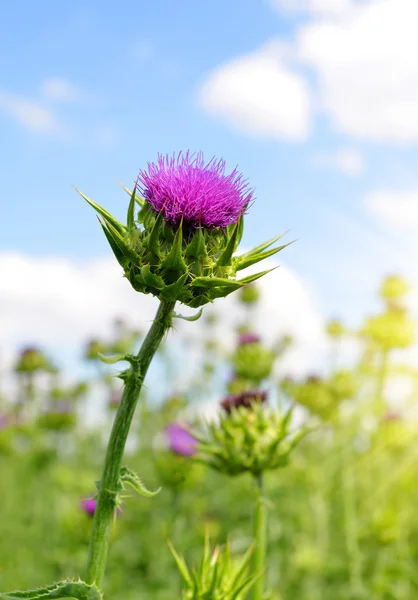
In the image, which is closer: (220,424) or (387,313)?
(220,424)

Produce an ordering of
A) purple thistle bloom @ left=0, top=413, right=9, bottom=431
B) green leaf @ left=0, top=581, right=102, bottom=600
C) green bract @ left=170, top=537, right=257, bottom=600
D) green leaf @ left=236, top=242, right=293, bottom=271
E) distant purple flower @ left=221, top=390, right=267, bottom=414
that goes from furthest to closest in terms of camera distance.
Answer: purple thistle bloom @ left=0, top=413, right=9, bottom=431, distant purple flower @ left=221, top=390, right=267, bottom=414, green bract @ left=170, top=537, right=257, bottom=600, green leaf @ left=236, top=242, right=293, bottom=271, green leaf @ left=0, top=581, right=102, bottom=600

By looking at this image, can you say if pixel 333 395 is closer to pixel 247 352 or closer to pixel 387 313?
pixel 247 352

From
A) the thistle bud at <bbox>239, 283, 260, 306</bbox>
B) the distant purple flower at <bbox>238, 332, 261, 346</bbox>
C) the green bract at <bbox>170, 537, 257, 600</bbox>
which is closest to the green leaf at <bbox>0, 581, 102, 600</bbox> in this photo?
the green bract at <bbox>170, 537, 257, 600</bbox>

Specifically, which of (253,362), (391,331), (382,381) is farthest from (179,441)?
(391,331)

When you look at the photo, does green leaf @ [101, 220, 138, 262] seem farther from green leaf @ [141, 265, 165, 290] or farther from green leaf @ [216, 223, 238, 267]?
green leaf @ [216, 223, 238, 267]

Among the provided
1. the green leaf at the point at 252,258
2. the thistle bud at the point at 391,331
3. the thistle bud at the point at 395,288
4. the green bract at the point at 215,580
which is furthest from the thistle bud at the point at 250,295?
the green leaf at the point at 252,258

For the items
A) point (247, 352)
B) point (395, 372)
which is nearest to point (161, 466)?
point (247, 352)

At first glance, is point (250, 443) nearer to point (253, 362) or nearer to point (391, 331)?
point (253, 362)
